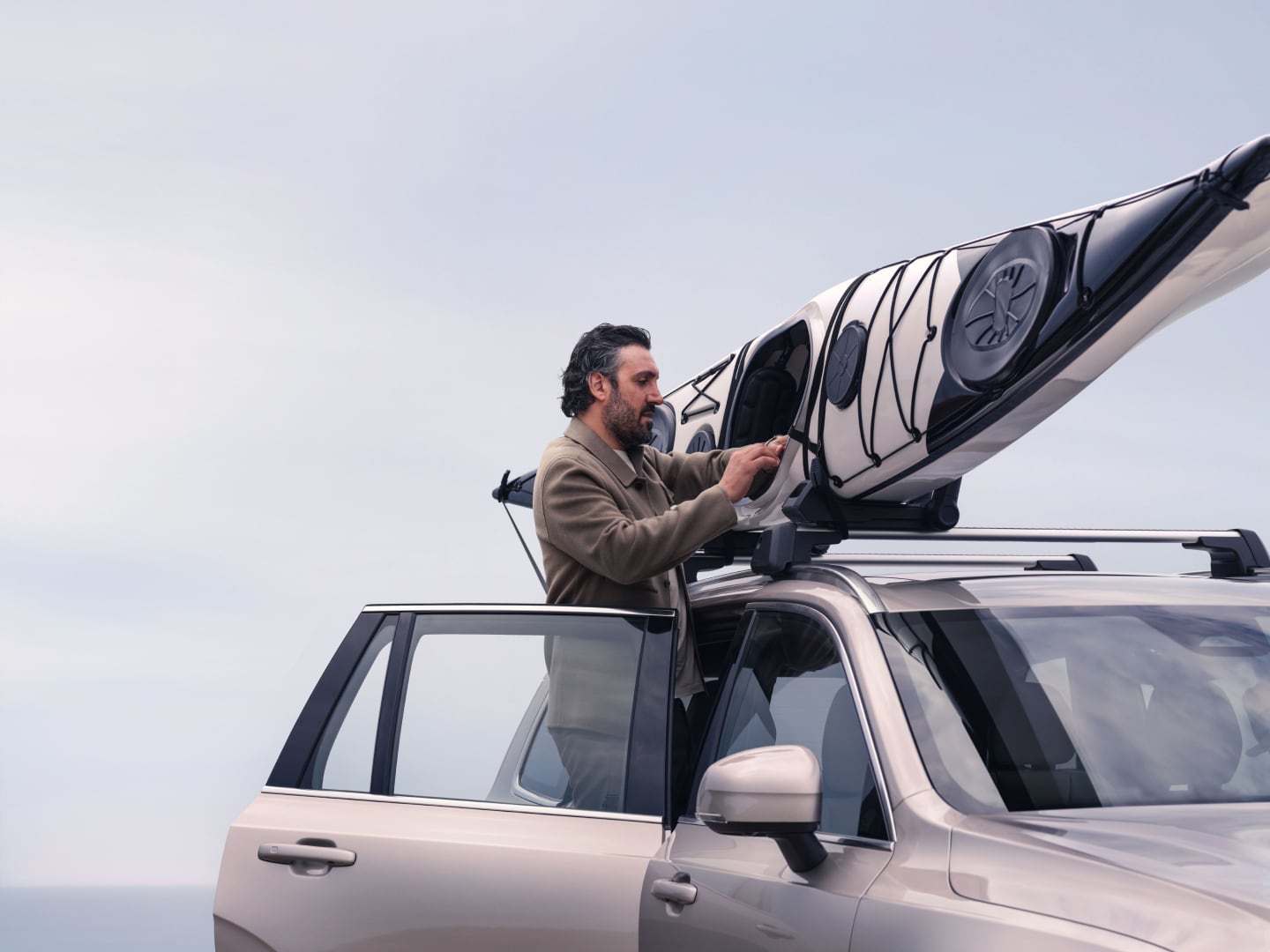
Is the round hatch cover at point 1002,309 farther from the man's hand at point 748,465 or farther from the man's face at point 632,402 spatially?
the man's face at point 632,402

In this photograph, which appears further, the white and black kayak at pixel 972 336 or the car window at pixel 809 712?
the white and black kayak at pixel 972 336

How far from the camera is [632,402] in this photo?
381 cm

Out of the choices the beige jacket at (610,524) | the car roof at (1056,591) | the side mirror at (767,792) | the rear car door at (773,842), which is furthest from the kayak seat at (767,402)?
the side mirror at (767,792)

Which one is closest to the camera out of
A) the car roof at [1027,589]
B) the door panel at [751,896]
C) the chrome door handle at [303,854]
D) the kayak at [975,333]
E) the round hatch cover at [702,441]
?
the door panel at [751,896]

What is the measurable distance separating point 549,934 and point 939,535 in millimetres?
1562

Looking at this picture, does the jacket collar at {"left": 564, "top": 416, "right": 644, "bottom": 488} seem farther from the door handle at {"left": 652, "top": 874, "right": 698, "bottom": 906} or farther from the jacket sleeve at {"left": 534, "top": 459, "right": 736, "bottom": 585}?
the door handle at {"left": 652, "top": 874, "right": 698, "bottom": 906}

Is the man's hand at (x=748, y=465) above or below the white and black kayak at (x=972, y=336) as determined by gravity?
below

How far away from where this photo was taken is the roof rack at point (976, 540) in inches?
128

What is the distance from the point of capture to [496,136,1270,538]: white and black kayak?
3.01 metres

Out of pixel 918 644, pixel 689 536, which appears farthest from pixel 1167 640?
pixel 689 536

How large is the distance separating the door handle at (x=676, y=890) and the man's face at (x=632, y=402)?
1.39m

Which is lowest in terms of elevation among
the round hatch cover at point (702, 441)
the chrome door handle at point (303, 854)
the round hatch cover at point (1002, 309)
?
the chrome door handle at point (303, 854)

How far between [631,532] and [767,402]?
3.85 feet

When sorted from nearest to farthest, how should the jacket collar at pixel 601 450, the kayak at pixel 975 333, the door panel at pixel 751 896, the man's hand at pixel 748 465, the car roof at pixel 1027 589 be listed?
the door panel at pixel 751 896
the car roof at pixel 1027 589
the kayak at pixel 975 333
the man's hand at pixel 748 465
the jacket collar at pixel 601 450
